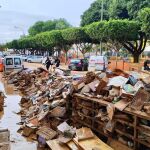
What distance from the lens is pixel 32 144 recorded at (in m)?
13.2

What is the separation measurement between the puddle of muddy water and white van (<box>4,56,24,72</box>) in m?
9.92

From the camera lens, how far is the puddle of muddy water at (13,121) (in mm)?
13086

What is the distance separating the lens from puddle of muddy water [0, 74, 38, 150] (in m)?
13.1

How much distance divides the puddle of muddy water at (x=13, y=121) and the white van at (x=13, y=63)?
9923 mm

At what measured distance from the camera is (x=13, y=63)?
39.0m

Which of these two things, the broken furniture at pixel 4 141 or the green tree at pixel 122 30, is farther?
the green tree at pixel 122 30

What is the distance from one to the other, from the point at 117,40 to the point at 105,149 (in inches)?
1434

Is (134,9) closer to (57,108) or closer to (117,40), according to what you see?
(117,40)

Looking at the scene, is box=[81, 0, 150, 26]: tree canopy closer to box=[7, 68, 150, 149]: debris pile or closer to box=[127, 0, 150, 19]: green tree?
box=[127, 0, 150, 19]: green tree

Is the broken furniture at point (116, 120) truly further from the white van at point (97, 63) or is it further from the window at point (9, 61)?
the window at point (9, 61)

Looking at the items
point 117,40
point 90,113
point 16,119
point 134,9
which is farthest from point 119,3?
point 90,113

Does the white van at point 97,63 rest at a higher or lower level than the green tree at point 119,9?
lower

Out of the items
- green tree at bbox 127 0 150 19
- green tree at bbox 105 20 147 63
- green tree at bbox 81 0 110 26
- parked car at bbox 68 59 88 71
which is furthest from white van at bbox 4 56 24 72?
green tree at bbox 81 0 110 26

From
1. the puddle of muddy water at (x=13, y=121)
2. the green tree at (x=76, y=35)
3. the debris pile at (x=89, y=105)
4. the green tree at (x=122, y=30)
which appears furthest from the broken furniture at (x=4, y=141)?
the green tree at (x=76, y=35)
